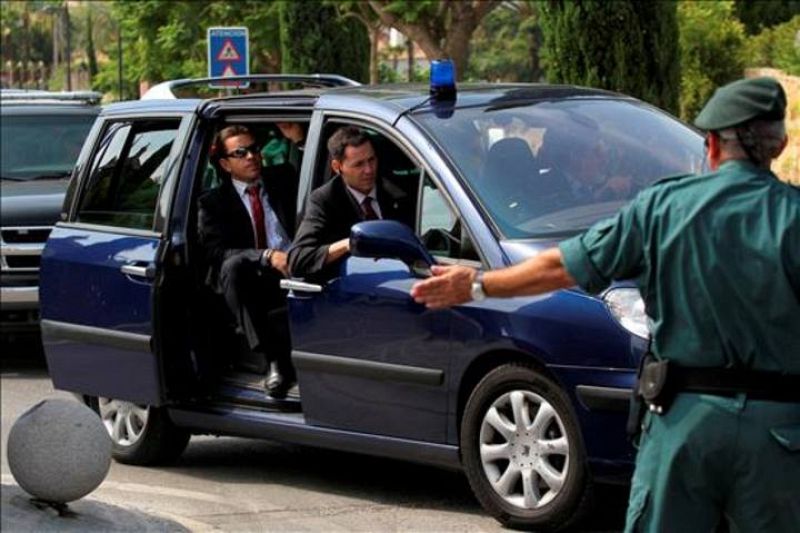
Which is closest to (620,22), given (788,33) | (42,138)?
(788,33)

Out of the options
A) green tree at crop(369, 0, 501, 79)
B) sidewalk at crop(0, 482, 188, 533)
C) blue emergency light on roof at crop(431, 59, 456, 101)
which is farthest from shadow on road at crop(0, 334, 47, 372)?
green tree at crop(369, 0, 501, 79)

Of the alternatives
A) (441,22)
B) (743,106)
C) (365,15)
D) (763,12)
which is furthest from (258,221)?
(763,12)

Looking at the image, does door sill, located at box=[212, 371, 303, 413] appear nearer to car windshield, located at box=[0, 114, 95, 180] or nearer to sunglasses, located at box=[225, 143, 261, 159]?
sunglasses, located at box=[225, 143, 261, 159]

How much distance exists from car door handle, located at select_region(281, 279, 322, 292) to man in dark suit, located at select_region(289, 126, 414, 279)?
4 centimetres

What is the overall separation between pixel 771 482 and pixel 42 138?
37.6 feet

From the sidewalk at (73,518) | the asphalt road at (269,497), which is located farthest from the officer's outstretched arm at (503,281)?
the sidewalk at (73,518)

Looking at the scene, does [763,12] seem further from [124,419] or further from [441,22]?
[124,419]

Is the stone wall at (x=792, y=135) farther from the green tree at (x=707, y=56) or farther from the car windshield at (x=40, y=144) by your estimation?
the green tree at (x=707, y=56)

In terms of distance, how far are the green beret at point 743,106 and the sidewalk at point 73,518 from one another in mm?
3261

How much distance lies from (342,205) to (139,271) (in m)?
1.25

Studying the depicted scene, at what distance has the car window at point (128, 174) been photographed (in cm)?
850

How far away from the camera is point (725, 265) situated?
3.99 metres

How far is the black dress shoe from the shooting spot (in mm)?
7902

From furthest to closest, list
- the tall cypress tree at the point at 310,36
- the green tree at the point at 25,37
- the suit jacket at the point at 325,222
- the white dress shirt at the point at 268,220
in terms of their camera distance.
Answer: the green tree at the point at 25,37 < the tall cypress tree at the point at 310,36 < the white dress shirt at the point at 268,220 < the suit jacket at the point at 325,222
